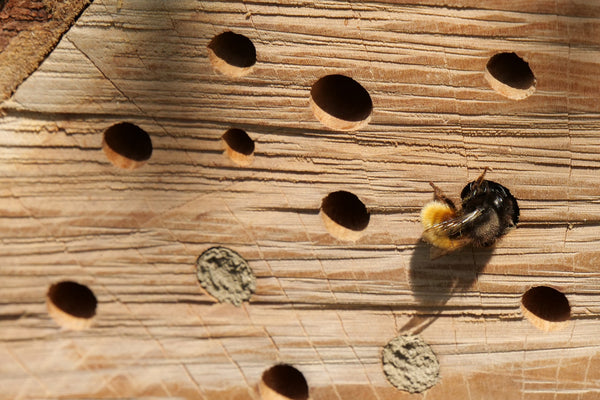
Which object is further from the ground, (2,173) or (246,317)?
(2,173)

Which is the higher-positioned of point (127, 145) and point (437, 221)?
point (127, 145)

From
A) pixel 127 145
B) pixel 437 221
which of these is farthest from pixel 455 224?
pixel 127 145

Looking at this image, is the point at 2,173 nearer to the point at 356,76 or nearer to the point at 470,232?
the point at 356,76

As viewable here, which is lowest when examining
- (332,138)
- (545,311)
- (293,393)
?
(293,393)

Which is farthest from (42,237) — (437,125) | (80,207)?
(437,125)

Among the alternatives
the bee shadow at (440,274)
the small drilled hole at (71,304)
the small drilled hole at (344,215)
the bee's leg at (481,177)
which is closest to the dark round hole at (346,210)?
the small drilled hole at (344,215)

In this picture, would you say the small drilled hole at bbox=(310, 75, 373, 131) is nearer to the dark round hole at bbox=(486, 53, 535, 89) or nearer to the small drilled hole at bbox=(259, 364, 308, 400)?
the dark round hole at bbox=(486, 53, 535, 89)

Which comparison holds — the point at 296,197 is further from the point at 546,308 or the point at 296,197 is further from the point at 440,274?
the point at 546,308
